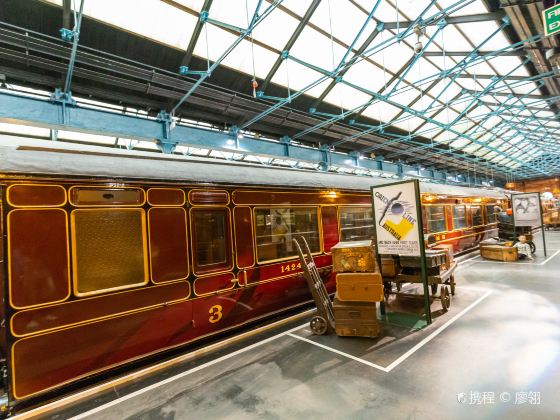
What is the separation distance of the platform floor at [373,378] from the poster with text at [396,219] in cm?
139

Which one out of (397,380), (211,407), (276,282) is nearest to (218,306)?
(276,282)

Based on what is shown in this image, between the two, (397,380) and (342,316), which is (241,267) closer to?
(342,316)

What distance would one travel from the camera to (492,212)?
581 inches

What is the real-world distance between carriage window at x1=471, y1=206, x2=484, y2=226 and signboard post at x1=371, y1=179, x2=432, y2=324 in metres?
10.0

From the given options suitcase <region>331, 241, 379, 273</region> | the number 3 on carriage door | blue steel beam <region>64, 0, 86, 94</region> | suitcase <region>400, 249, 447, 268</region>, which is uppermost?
blue steel beam <region>64, 0, 86, 94</region>

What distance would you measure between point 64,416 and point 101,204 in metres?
2.34

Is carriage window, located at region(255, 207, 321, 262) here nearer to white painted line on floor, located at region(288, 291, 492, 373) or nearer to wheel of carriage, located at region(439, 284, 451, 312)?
white painted line on floor, located at region(288, 291, 492, 373)

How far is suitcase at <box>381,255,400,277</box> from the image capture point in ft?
17.0

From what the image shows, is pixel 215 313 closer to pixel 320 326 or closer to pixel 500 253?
pixel 320 326

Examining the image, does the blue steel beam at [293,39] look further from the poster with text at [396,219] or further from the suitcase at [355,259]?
the suitcase at [355,259]

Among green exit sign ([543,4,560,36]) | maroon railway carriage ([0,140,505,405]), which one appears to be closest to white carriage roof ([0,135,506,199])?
maroon railway carriage ([0,140,505,405])

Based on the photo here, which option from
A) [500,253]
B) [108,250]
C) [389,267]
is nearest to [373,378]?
[389,267]

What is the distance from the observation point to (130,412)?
2.92m

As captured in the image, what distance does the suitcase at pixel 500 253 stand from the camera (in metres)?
9.68
